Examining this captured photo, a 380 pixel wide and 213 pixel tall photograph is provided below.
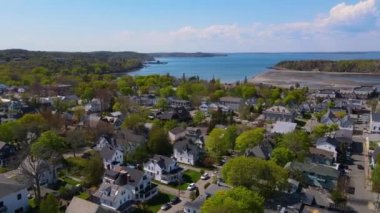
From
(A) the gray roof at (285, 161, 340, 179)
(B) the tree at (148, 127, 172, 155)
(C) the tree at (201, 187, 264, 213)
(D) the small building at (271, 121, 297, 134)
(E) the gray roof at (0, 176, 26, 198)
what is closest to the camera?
(C) the tree at (201, 187, 264, 213)

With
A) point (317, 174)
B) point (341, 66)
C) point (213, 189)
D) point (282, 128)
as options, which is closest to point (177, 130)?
point (282, 128)

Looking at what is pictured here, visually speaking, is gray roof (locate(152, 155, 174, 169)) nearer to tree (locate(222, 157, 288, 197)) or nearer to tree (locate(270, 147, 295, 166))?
tree (locate(222, 157, 288, 197))

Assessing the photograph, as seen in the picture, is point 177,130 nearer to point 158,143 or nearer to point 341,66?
point 158,143

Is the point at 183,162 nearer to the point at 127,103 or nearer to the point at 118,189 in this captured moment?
the point at 118,189

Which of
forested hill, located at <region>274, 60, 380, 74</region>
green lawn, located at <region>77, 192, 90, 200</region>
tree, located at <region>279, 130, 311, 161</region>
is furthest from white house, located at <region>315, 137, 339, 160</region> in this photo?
forested hill, located at <region>274, 60, 380, 74</region>

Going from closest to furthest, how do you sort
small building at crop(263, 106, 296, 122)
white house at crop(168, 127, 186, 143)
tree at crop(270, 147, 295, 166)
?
tree at crop(270, 147, 295, 166) < white house at crop(168, 127, 186, 143) < small building at crop(263, 106, 296, 122)

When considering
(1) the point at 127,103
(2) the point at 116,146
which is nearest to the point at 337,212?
(2) the point at 116,146
